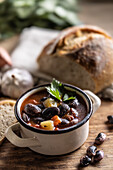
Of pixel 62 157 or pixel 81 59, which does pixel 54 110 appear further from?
pixel 81 59

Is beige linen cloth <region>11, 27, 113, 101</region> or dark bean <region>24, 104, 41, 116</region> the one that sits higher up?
dark bean <region>24, 104, 41, 116</region>

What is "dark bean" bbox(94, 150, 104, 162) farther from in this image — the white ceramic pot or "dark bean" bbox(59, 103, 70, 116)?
"dark bean" bbox(59, 103, 70, 116)

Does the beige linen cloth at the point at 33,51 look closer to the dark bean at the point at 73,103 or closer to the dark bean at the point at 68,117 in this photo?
the dark bean at the point at 73,103

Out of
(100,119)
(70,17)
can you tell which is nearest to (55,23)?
(70,17)

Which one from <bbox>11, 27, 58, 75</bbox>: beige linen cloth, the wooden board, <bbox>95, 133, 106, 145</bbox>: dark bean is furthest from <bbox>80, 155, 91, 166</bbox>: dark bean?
<bbox>11, 27, 58, 75</bbox>: beige linen cloth

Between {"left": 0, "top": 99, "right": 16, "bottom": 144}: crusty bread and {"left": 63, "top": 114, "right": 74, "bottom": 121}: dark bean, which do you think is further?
{"left": 0, "top": 99, "right": 16, "bottom": 144}: crusty bread

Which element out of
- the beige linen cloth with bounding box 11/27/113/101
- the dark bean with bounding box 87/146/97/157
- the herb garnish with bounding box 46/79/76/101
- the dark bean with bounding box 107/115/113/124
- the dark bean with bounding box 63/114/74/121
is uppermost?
the herb garnish with bounding box 46/79/76/101

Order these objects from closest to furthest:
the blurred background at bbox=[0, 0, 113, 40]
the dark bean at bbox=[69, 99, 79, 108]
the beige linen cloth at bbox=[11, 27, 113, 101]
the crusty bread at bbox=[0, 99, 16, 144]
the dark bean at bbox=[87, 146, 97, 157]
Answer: the dark bean at bbox=[87, 146, 97, 157]
the dark bean at bbox=[69, 99, 79, 108]
the crusty bread at bbox=[0, 99, 16, 144]
the beige linen cloth at bbox=[11, 27, 113, 101]
the blurred background at bbox=[0, 0, 113, 40]

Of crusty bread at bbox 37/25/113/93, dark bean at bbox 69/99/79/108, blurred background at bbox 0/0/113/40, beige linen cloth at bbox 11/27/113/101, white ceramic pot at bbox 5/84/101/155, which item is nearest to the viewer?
white ceramic pot at bbox 5/84/101/155
